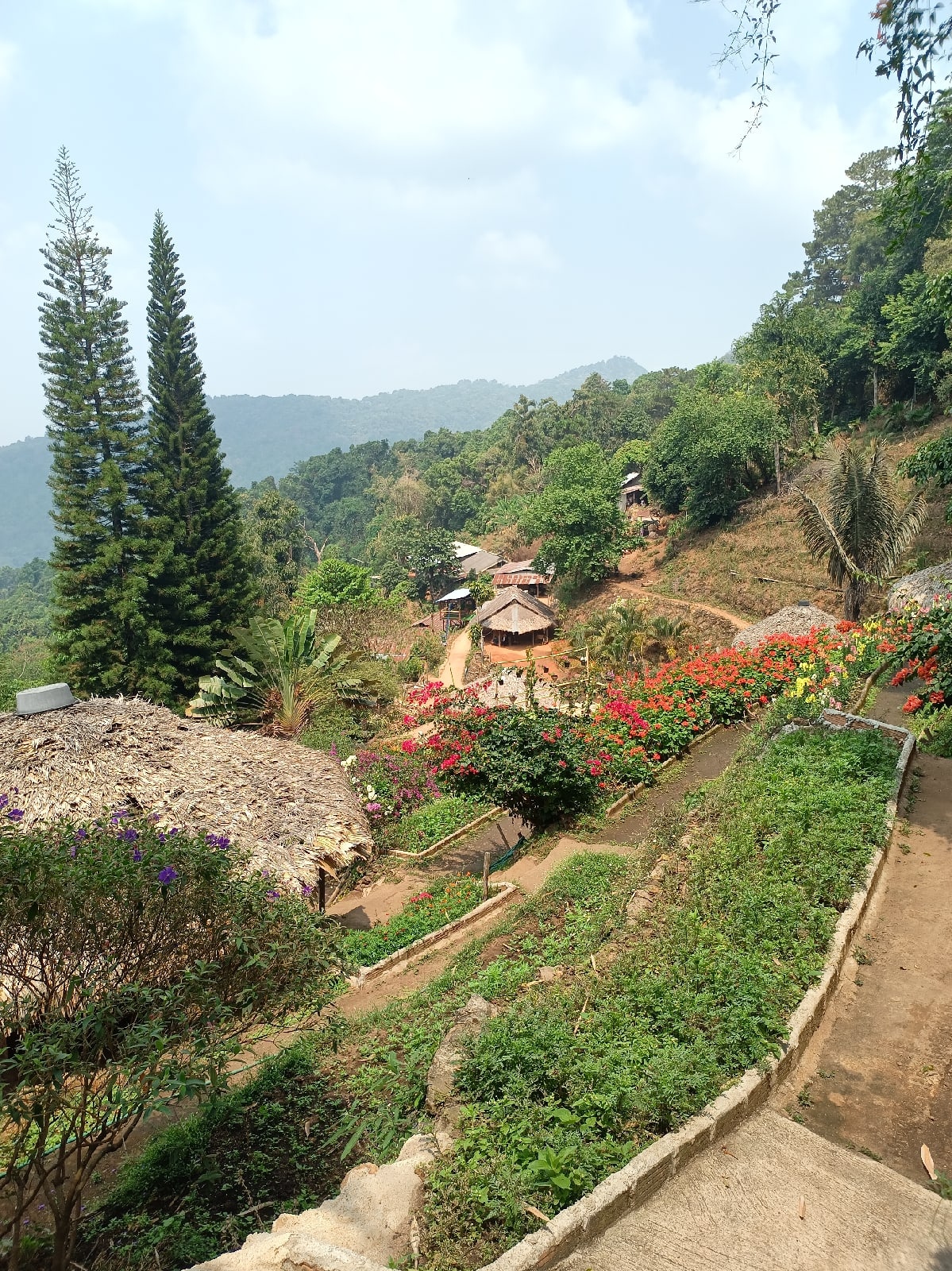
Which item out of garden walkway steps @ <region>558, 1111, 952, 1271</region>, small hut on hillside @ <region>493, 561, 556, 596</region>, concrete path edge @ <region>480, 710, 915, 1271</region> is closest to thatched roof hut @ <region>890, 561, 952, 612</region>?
concrete path edge @ <region>480, 710, 915, 1271</region>

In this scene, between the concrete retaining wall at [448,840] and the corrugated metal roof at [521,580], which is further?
the corrugated metal roof at [521,580]

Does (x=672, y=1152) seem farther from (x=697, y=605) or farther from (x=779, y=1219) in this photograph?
(x=697, y=605)

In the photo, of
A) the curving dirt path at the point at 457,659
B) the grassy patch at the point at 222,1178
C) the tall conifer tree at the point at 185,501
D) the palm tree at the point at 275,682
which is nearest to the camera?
the grassy patch at the point at 222,1178

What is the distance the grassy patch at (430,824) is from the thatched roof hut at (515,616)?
1821cm

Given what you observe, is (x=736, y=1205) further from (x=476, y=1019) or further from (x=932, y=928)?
(x=932, y=928)

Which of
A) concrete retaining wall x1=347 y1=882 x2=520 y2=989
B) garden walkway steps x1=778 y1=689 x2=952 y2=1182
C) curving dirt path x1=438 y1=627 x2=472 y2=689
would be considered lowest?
curving dirt path x1=438 y1=627 x2=472 y2=689

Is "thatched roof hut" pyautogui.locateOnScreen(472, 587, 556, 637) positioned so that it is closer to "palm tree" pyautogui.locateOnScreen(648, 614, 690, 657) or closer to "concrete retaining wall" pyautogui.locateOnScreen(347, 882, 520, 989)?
"palm tree" pyautogui.locateOnScreen(648, 614, 690, 657)

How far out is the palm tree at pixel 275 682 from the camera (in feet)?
52.4

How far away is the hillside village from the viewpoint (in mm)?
3557

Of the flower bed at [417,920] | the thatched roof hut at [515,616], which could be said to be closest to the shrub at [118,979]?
the flower bed at [417,920]

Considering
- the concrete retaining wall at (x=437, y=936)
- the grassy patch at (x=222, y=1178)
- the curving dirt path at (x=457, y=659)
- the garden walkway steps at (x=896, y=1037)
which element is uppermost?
the garden walkway steps at (x=896, y=1037)

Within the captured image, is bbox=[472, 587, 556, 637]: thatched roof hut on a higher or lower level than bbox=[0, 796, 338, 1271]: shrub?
lower

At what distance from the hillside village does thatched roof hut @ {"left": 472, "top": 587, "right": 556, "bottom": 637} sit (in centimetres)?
1003

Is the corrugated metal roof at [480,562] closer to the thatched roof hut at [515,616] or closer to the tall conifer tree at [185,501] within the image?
the thatched roof hut at [515,616]
